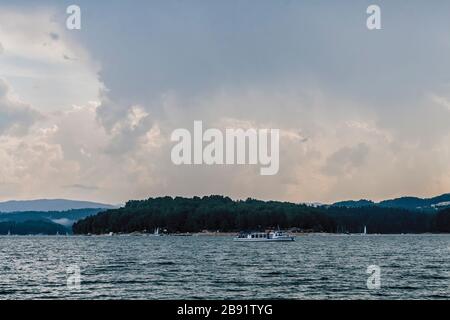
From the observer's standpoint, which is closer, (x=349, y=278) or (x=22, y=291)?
(x=22, y=291)

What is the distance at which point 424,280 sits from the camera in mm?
70000

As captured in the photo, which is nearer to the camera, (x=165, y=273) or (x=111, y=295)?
(x=111, y=295)

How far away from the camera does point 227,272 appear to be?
79188 millimetres
